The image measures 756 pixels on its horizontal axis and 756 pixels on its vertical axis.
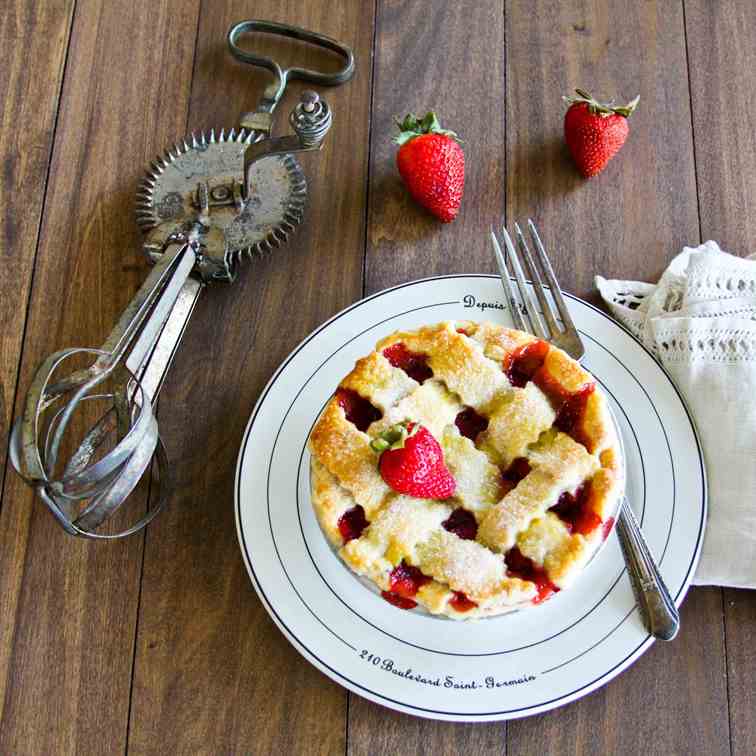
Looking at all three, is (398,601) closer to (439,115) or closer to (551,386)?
(551,386)

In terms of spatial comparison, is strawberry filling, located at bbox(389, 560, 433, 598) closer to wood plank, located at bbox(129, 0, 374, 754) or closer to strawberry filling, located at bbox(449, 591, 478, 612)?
strawberry filling, located at bbox(449, 591, 478, 612)

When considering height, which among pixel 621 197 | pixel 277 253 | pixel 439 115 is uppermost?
pixel 439 115

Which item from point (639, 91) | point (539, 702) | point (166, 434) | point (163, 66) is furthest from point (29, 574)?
point (639, 91)

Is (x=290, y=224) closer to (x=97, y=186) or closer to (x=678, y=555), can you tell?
(x=97, y=186)

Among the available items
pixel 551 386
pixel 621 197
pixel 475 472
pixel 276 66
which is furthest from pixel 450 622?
pixel 276 66

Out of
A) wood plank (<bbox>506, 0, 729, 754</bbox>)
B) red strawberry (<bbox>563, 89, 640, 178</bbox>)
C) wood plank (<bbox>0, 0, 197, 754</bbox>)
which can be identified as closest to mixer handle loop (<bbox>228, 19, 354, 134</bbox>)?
wood plank (<bbox>0, 0, 197, 754</bbox>)

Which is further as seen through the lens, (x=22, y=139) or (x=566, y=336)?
(x=22, y=139)
